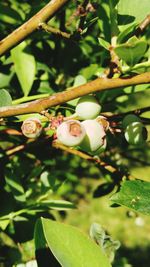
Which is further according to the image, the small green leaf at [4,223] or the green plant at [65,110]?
the small green leaf at [4,223]

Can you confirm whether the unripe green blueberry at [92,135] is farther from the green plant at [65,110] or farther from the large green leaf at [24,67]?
the large green leaf at [24,67]

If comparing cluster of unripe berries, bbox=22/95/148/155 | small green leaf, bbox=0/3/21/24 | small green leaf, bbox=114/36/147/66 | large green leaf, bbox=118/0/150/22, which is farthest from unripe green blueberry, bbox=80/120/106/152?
small green leaf, bbox=0/3/21/24

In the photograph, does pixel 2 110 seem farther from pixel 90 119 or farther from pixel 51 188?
pixel 51 188

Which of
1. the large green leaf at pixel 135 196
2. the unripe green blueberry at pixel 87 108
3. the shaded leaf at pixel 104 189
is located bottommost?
the shaded leaf at pixel 104 189

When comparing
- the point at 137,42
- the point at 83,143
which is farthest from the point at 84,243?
the point at 137,42

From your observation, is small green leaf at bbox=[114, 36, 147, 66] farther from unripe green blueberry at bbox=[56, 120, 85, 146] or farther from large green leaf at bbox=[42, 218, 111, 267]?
large green leaf at bbox=[42, 218, 111, 267]

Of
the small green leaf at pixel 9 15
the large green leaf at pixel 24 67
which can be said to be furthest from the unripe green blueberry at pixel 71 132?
the small green leaf at pixel 9 15

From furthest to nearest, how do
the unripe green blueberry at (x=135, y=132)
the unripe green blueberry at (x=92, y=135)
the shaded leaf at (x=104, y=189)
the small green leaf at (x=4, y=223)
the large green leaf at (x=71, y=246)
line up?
the shaded leaf at (x=104, y=189), the small green leaf at (x=4, y=223), the unripe green blueberry at (x=135, y=132), the unripe green blueberry at (x=92, y=135), the large green leaf at (x=71, y=246)
